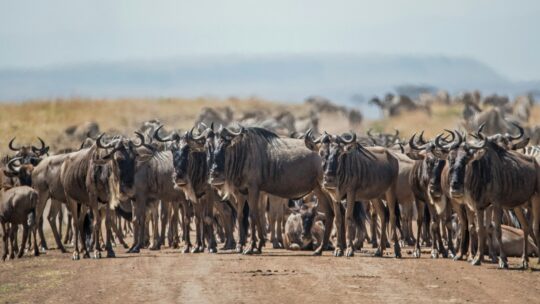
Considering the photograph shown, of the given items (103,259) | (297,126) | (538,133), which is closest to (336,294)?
(103,259)

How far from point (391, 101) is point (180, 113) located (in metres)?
24.6

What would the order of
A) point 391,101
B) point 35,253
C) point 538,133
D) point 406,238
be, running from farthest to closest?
point 391,101 < point 538,133 < point 406,238 < point 35,253

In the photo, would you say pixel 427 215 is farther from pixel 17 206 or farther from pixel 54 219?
pixel 54 219

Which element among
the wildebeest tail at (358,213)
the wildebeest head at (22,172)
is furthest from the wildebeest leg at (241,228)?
the wildebeest head at (22,172)

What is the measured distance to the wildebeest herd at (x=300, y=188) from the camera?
60.4 ft

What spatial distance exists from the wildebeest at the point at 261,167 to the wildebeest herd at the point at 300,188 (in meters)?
0.02

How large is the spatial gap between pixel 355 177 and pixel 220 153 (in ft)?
8.14

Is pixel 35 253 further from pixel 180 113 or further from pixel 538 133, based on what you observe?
pixel 180 113

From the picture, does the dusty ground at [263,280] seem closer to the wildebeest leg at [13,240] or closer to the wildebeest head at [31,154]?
the wildebeest leg at [13,240]

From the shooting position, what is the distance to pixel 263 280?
1581 centimetres

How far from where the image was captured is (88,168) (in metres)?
21.1

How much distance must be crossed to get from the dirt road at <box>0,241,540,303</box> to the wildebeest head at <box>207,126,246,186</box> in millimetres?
1438

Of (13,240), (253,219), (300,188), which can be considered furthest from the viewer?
(13,240)

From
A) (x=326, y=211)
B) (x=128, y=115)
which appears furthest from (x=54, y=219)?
(x=128, y=115)
